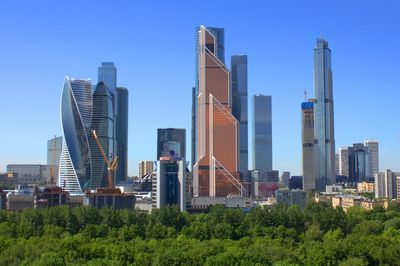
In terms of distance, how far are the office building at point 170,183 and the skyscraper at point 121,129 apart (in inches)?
3426

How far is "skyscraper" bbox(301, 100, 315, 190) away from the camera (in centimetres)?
17775

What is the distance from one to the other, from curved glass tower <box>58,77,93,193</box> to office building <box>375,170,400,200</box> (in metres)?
76.7

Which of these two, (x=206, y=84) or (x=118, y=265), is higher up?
(x=206, y=84)

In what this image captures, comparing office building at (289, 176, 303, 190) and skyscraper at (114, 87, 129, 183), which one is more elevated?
skyscraper at (114, 87, 129, 183)

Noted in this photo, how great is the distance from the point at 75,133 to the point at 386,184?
8183 centimetres

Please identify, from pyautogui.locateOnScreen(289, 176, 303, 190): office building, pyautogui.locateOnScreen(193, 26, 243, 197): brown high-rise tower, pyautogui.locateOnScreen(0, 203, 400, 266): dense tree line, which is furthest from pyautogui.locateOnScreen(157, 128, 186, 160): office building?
pyautogui.locateOnScreen(0, 203, 400, 266): dense tree line

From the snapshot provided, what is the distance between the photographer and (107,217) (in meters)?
65.5

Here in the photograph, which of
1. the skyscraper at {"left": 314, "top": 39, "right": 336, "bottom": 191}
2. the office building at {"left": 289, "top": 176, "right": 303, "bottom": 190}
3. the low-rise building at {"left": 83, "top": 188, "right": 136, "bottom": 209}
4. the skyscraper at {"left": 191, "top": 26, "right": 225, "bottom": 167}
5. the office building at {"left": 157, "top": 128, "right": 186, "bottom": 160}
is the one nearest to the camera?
the low-rise building at {"left": 83, "top": 188, "right": 136, "bottom": 209}

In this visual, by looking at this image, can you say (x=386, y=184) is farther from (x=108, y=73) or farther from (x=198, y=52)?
(x=108, y=73)

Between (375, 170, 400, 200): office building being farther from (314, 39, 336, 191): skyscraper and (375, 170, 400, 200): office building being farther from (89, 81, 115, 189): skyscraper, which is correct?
(89, 81, 115, 189): skyscraper

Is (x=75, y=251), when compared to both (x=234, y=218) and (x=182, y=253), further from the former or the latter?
(x=234, y=218)

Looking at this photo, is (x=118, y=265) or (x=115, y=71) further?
(x=115, y=71)

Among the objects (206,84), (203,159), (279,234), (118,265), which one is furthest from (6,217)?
(206,84)

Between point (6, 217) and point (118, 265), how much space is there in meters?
37.8
